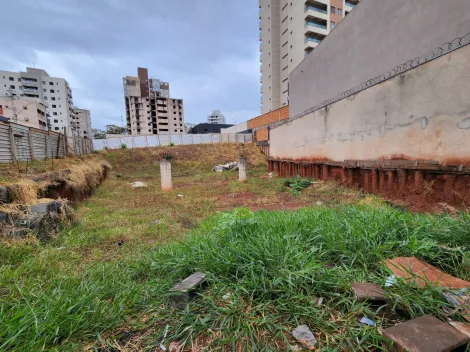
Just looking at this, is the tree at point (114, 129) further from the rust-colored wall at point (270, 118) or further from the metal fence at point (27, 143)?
the metal fence at point (27, 143)

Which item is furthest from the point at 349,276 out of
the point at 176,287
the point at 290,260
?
the point at 176,287

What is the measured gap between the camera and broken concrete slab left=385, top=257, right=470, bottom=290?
1.49m

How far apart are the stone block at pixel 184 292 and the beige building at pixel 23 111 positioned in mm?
41342

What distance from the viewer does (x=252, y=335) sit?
1.27 metres

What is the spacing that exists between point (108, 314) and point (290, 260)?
1.43 m

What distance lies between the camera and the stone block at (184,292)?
1557mm

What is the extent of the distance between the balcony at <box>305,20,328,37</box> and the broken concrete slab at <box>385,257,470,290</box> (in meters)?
34.2

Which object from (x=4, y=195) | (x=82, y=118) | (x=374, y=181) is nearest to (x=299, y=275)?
(x=4, y=195)

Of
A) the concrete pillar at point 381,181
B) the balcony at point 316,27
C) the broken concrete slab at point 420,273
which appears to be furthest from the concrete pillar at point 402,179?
the balcony at point 316,27

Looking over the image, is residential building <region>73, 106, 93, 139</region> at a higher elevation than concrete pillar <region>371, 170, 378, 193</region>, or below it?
higher

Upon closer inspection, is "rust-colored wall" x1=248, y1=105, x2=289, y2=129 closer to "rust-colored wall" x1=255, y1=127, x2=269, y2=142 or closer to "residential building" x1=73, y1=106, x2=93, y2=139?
"rust-colored wall" x1=255, y1=127, x2=269, y2=142

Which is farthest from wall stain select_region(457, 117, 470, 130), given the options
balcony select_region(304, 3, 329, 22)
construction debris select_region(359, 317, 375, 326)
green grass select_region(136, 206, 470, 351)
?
balcony select_region(304, 3, 329, 22)

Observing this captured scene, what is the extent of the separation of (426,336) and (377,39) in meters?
13.4

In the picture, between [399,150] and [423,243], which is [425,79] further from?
[423,243]
